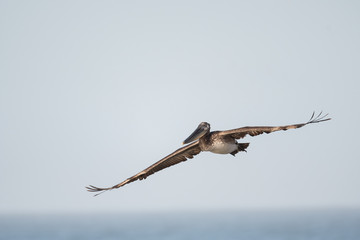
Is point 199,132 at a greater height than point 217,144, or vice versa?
point 199,132

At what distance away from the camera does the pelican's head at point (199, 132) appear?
682 inches

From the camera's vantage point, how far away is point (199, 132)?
1748 centimetres

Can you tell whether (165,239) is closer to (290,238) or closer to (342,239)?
(290,238)

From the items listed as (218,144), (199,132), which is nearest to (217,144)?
(218,144)

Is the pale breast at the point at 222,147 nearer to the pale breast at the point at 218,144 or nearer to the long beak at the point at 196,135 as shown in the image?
the pale breast at the point at 218,144

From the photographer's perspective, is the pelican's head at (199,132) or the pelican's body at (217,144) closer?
the pelican's body at (217,144)

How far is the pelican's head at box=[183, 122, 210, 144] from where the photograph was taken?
17328 millimetres

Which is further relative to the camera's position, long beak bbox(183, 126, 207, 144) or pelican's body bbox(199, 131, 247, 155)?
long beak bbox(183, 126, 207, 144)

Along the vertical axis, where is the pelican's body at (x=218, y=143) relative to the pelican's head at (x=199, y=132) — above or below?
below

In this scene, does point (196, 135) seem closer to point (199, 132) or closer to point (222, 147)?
point (199, 132)

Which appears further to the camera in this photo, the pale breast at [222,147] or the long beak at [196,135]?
the long beak at [196,135]

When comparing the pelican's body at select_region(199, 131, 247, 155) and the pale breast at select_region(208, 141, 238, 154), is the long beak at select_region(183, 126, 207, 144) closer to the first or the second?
the pelican's body at select_region(199, 131, 247, 155)

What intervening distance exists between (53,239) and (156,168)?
322ft

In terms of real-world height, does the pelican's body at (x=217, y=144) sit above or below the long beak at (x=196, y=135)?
below
